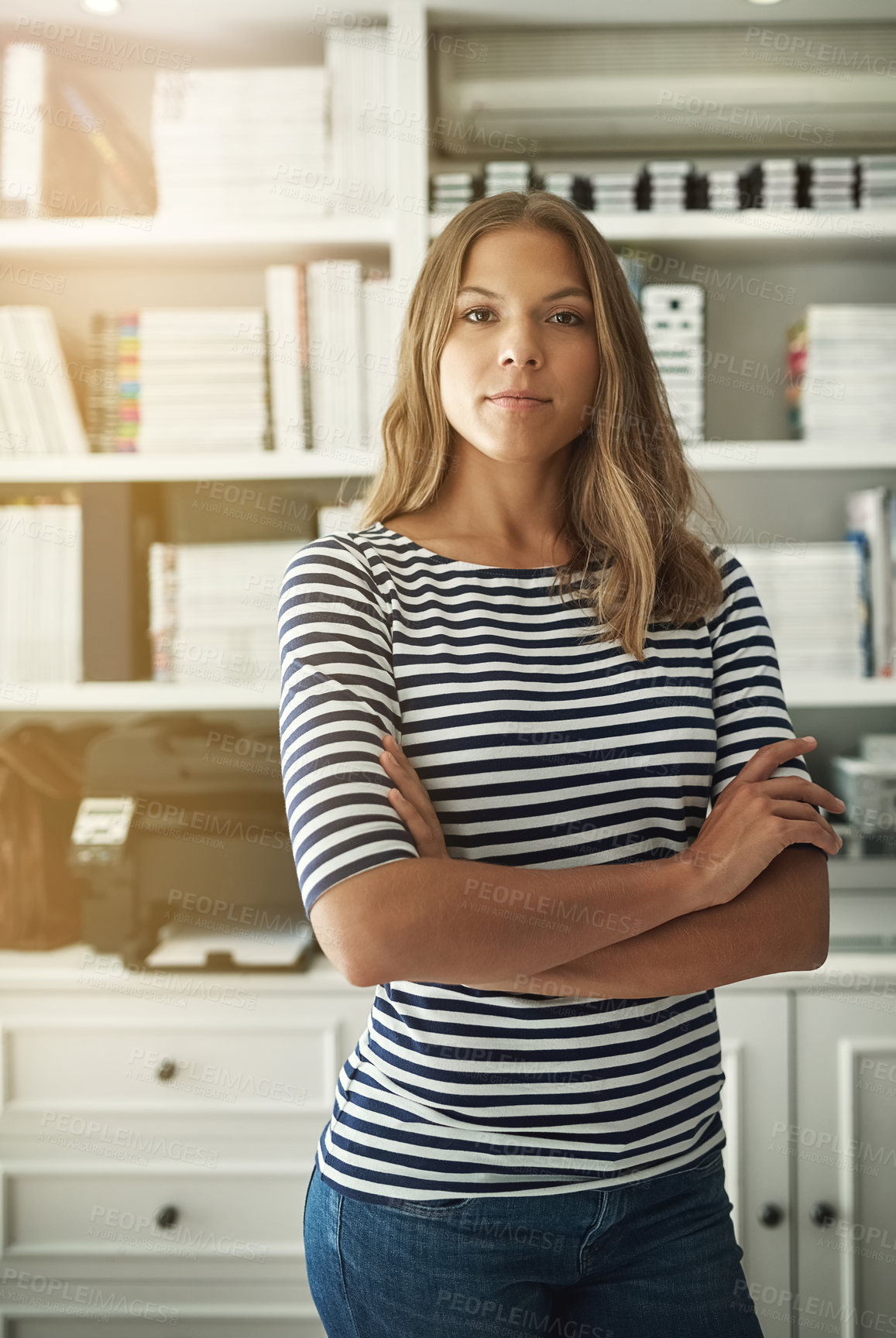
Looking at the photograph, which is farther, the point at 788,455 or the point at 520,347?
the point at 788,455

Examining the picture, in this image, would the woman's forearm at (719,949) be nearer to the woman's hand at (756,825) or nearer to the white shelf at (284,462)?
the woman's hand at (756,825)

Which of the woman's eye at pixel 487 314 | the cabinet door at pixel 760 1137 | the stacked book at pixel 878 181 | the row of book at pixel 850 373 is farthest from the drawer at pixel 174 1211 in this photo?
the stacked book at pixel 878 181

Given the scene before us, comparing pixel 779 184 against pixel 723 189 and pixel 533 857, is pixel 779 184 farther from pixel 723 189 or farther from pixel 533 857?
pixel 533 857

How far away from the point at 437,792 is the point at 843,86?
1626 millimetres

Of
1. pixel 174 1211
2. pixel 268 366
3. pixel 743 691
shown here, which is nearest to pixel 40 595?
pixel 268 366

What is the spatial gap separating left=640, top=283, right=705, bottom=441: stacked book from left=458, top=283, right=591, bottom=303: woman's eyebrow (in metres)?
0.76

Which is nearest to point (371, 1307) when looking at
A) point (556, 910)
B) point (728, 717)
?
point (556, 910)

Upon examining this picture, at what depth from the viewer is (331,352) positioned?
1.77 metres

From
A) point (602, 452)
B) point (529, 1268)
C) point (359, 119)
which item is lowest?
point (529, 1268)

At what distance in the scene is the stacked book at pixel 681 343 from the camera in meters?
1.76

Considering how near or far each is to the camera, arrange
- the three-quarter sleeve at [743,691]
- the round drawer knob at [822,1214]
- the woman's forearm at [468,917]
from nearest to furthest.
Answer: the woman's forearm at [468,917]
the three-quarter sleeve at [743,691]
the round drawer knob at [822,1214]

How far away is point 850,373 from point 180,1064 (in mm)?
1733

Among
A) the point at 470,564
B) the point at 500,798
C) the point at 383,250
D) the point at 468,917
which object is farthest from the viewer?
the point at 383,250

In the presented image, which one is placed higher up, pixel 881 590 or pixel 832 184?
pixel 832 184
